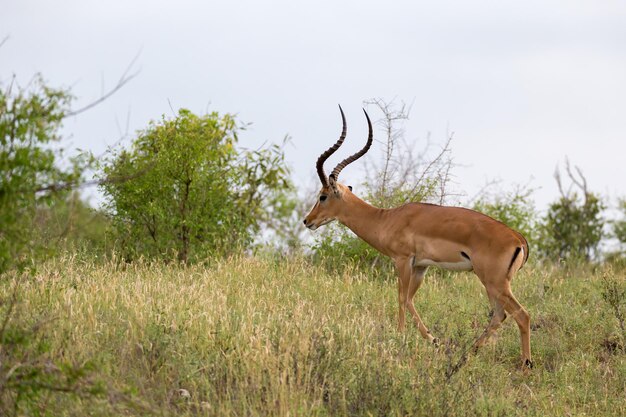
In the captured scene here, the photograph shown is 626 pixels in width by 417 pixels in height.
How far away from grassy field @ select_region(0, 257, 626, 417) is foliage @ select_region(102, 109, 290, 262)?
4.38ft

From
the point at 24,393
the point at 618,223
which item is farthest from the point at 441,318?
the point at 618,223

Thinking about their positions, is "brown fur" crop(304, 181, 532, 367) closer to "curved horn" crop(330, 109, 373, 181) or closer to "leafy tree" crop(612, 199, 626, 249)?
"curved horn" crop(330, 109, 373, 181)

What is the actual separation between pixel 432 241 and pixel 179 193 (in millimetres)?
4524

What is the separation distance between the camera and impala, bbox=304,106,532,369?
9.98 metres

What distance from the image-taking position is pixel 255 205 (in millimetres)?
14852

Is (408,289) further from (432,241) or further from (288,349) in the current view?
(288,349)

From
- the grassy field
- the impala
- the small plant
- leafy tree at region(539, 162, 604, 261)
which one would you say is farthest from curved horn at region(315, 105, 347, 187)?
leafy tree at region(539, 162, 604, 261)

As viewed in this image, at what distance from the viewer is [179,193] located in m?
13.8

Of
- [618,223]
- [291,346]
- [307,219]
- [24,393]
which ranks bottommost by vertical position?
[24,393]

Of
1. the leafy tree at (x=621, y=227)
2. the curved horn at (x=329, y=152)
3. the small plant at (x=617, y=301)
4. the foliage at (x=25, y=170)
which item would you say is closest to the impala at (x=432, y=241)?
the curved horn at (x=329, y=152)

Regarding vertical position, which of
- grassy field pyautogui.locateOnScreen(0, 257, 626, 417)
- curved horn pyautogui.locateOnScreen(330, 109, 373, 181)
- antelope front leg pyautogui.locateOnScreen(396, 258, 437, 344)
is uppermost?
curved horn pyautogui.locateOnScreen(330, 109, 373, 181)

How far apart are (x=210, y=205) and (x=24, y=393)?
749 cm

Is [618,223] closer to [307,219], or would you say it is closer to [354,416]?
[307,219]

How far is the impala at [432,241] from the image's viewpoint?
9.98 meters
